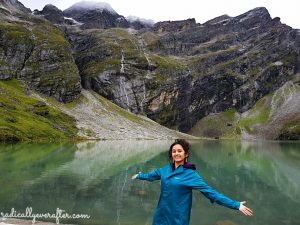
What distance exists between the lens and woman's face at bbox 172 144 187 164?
11484 millimetres

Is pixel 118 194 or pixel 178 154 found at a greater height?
pixel 178 154

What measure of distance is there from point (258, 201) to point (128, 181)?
18.4m

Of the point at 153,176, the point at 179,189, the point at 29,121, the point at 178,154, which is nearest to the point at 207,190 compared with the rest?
the point at 179,189

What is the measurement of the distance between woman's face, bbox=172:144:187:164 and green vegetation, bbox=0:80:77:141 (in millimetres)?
120825

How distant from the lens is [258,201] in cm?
4084

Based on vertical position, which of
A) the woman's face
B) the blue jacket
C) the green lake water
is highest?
the woman's face

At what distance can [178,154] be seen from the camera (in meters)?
11.5

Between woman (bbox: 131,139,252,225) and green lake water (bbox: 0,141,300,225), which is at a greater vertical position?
woman (bbox: 131,139,252,225)

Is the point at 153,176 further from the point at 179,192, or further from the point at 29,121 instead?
the point at 29,121

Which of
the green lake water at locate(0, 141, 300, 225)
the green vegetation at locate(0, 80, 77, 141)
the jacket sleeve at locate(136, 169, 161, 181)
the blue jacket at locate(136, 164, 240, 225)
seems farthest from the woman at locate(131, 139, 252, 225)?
the green vegetation at locate(0, 80, 77, 141)

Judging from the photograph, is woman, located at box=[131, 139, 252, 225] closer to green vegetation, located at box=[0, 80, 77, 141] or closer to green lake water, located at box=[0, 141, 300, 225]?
green lake water, located at box=[0, 141, 300, 225]

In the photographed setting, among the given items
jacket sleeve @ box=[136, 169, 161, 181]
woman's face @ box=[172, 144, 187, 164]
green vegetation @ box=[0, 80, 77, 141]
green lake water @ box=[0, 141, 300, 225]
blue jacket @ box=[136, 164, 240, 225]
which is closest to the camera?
blue jacket @ box=[136, 164, 240, 225]

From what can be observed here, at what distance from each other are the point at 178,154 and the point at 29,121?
14871 centimetres

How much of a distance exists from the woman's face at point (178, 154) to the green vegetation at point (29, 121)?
4757 inches
